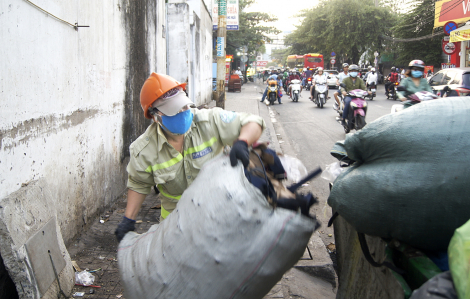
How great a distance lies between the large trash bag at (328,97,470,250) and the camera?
44.9 inches

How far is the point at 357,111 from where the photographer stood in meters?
7.86

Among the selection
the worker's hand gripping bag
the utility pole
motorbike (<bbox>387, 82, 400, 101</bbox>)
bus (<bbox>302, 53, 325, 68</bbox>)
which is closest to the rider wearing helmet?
the utility pole

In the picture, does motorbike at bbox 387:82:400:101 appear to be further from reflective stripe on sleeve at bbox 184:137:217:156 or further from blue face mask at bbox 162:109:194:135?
blue face mask at bbox 162:109:194:135

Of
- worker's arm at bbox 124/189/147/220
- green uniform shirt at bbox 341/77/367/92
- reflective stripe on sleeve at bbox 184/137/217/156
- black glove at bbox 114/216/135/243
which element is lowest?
black glove at bbox 114/216/135/243

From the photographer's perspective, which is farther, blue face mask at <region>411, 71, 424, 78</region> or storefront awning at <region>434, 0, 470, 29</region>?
storefront awning at <region>434, 0, 470, 29</region>

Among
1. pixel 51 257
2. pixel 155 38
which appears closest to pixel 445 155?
pixel 51 257

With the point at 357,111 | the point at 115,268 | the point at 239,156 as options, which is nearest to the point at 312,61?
the point at 357,111

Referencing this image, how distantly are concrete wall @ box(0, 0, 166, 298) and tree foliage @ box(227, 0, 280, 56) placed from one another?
28.0 meters

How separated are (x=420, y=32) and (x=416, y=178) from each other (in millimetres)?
29216

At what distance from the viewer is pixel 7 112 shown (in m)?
2.33

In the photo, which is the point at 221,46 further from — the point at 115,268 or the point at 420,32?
the point at 420,32

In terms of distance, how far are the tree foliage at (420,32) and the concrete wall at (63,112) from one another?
24.9m

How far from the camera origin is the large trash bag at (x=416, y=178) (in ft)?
3.74

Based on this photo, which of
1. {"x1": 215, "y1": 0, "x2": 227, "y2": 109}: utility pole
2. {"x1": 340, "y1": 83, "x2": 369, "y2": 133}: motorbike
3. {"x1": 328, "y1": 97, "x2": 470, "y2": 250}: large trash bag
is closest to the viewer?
{"x1": 328, "y1": 97, "x2": 470, "y2": 250}: large trash bag
